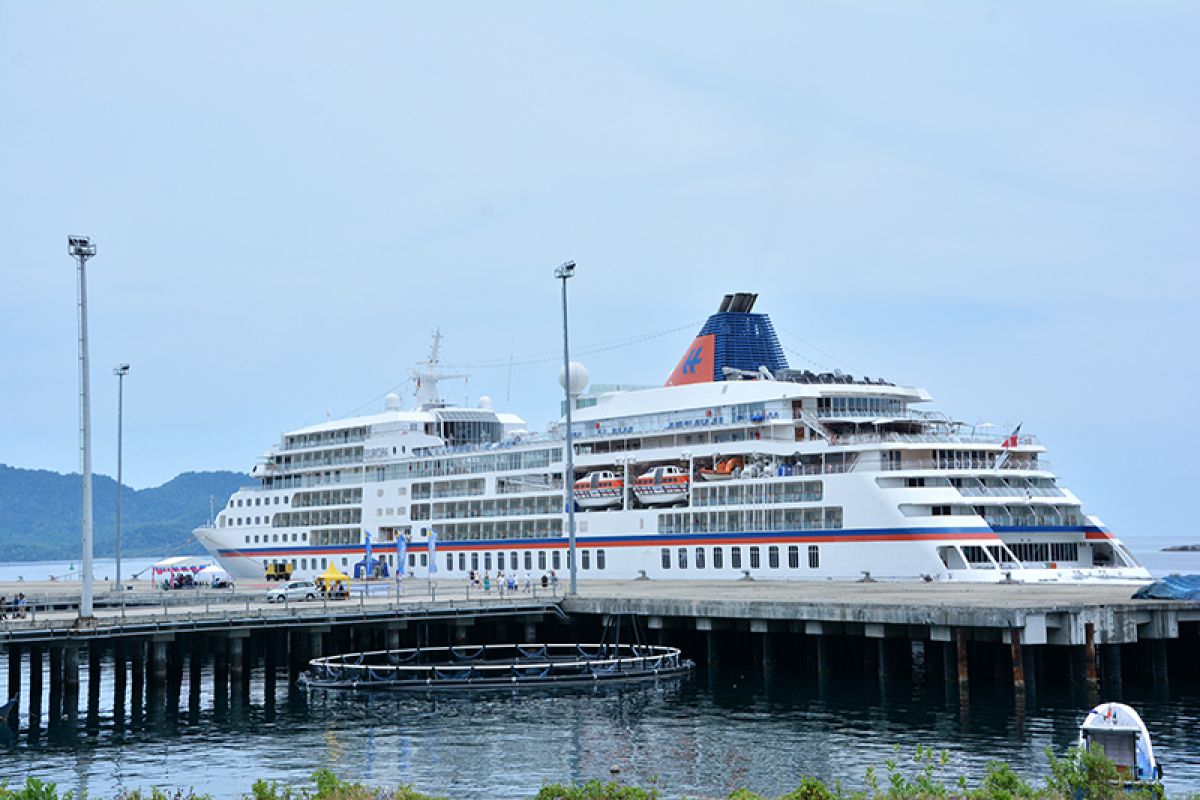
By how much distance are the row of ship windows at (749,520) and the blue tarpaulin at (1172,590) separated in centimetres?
2014

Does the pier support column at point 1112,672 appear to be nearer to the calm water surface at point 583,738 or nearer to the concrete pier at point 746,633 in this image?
the concrete pier at point 746,633

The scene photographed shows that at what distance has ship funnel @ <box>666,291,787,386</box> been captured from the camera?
244 ft

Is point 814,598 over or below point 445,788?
over

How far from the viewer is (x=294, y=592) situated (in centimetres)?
6134

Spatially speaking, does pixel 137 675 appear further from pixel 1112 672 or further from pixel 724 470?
pixel 724 470

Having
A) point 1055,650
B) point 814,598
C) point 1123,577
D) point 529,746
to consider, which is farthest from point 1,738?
point 1123,577

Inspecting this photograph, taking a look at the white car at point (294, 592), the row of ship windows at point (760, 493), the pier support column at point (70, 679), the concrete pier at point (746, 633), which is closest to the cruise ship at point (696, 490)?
the row of ship windows at point (760, 493)

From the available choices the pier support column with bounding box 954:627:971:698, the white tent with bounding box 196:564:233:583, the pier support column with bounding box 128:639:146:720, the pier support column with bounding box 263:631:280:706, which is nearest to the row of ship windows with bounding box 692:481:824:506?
the pier support column with bounding box 954:627:971:698

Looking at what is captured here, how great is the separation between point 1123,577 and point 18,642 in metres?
40.0

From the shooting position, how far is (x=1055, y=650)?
4212 centimetres

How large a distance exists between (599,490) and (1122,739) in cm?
5361

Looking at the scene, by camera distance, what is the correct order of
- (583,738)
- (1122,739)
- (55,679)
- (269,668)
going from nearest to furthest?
(1122,739)
(583,738)
(55,679)
(269,668)

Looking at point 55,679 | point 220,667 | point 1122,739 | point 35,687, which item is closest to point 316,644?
point 220,667

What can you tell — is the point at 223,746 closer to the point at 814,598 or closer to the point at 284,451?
the point at 814,598
